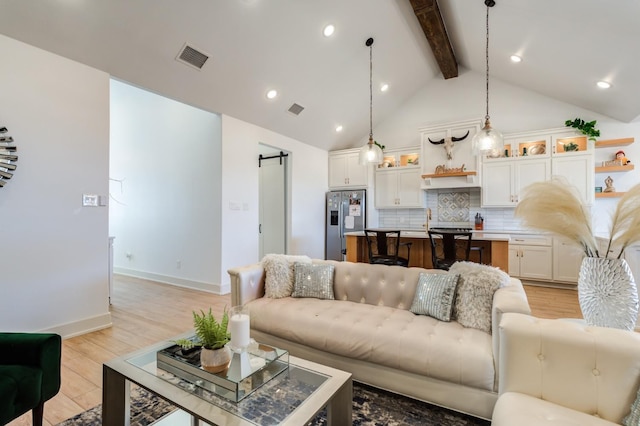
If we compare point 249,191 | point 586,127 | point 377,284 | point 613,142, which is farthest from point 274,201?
point 613,142

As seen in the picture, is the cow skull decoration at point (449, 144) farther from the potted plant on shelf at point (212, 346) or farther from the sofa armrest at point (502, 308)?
the potted plant on shelf at point (212, 346)

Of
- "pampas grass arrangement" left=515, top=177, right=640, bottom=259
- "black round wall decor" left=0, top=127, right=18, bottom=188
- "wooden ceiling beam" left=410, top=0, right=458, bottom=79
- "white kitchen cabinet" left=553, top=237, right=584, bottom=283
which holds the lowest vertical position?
"white kitchen cabinet" left=553, top=237, right=584, bottom=283

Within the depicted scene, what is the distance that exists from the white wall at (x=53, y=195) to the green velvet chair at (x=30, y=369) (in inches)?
62.4

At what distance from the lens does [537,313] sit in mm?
3676

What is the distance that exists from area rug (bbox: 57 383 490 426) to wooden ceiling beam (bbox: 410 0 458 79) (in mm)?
4375

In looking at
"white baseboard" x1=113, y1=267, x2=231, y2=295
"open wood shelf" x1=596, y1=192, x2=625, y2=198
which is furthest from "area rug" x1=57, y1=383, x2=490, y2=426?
"open wood shelf" x1=596, y1=192, x2=625, y2=198

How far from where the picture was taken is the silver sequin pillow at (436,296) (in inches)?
83.4

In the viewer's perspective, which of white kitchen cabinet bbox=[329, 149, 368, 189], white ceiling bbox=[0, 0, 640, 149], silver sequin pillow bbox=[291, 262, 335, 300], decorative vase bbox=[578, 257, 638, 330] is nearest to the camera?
decorative vase bbox=[578, 257, 638, 330]

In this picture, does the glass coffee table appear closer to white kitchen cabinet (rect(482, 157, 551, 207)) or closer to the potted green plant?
white kitchen cabinet (rect(482, 157, 551, 207))

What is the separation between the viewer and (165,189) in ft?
17.0

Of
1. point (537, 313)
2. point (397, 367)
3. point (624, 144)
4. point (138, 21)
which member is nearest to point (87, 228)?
point (138, 21)

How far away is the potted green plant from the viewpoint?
4.69 meters

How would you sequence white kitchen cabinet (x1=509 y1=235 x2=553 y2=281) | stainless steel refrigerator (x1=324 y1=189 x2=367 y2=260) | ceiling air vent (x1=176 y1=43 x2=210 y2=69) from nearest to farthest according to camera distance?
ceiling air vent (x1=176 y1=43 x2=210 y2=69) → white kitchen cabinet (x1=509 y1=235 x2=553 y2=281) → stainless steel refrigerator (x1=324 y1=189 x2=367 y2=260)

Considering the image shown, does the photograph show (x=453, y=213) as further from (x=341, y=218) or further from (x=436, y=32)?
(x=436, y=32)
